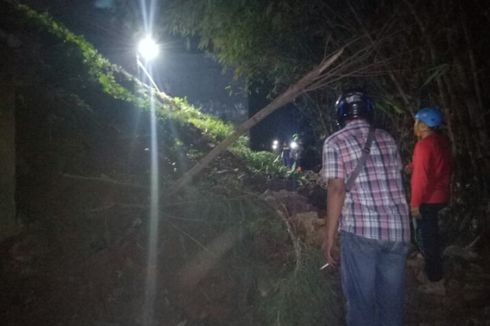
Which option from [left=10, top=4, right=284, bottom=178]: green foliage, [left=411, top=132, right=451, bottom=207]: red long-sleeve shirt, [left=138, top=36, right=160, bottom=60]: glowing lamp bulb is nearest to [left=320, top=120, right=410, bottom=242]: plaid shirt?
[left=411, top=132, right=451, bottom=207]: red long-sleeve shirt

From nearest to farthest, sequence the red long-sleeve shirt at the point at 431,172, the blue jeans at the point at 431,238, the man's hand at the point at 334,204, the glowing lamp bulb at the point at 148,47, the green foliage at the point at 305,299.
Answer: the man's hand at the point at 334,204, the green foliage at the point at 305,299, the red long-sleeve shirt at the point at 431,172, the blue jeans at the point at 431,238, the glowing lamp bulb at the point at 148,47

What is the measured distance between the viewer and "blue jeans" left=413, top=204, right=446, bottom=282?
430 centimetres

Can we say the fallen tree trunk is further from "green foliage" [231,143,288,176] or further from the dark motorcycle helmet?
"green foliage" [231,143,288,176]

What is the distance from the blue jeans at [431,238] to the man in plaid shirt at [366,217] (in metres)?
1.45

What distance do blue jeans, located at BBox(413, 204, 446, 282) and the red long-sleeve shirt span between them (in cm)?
9

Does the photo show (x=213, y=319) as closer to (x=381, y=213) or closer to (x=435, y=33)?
(x=381, y=213)

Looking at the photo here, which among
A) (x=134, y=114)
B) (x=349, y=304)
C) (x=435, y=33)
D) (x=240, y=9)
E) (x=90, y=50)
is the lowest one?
(x=349, y=304)

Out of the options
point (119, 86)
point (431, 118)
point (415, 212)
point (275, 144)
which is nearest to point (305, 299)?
point (415, 212)

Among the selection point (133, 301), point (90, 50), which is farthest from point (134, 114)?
point (133, 301)

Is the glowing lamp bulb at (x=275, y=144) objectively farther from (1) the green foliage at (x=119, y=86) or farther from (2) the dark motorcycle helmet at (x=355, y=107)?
(2) the dark motorcycle helmet at (x=355, y=107)

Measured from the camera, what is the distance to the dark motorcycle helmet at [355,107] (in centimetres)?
302

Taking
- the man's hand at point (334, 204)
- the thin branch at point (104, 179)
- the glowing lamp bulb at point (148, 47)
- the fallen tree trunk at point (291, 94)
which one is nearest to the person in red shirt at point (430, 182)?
the fallen tree trunk at point (291, 94)

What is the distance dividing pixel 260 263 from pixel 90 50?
19.0 ft

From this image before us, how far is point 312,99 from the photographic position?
7.47 metres
